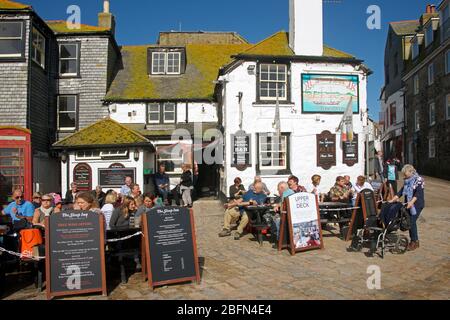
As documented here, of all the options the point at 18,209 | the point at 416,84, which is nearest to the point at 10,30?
the point at 18,209

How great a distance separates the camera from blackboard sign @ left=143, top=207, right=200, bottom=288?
5691 mm

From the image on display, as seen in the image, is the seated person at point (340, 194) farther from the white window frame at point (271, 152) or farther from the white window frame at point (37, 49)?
the white window frame at point (37, 49)

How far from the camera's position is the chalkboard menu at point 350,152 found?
16000mm

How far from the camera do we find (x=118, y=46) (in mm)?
23312

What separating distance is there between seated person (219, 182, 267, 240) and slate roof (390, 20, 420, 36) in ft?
102

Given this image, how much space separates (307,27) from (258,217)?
10545 mm

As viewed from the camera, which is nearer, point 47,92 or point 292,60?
point 292,60

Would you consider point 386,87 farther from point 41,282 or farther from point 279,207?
point 41,282

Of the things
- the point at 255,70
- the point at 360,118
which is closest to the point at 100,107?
the point at 255,70

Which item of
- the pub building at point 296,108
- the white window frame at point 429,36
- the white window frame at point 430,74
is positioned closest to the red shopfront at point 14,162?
the pub building at point 296,108

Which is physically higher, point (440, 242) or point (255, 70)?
point (255, 70)
